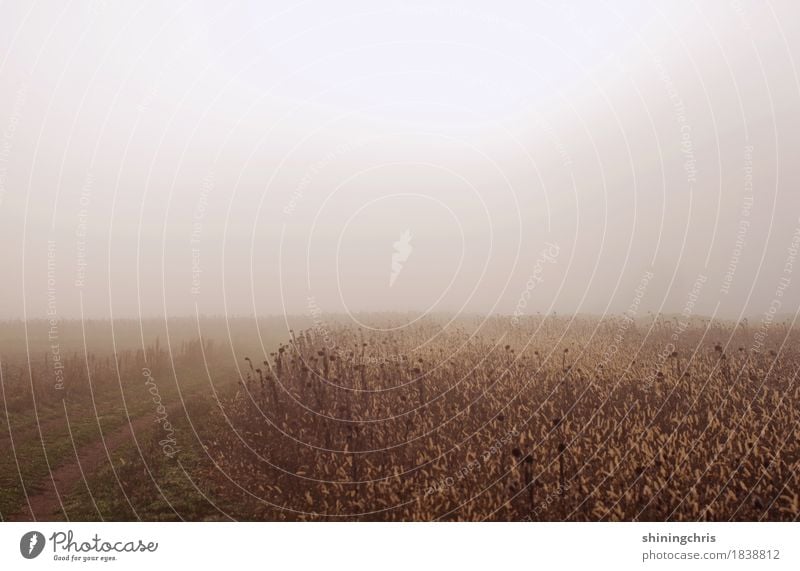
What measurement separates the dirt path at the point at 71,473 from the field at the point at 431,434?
3 centimetres

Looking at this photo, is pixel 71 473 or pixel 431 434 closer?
pixel 431 434

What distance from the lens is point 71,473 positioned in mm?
9305

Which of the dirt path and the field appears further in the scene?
the dirt path

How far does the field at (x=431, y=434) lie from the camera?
748cm

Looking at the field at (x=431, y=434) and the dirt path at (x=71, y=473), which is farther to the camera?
the dirt path at (x=71, y=473)

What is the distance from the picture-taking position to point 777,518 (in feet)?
24.4

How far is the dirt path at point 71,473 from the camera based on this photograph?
8.54 metres

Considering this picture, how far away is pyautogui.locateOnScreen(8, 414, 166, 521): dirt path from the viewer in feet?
28.0

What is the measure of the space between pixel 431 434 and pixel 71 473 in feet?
21.5

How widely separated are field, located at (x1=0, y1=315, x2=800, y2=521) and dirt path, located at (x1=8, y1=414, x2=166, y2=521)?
3 cm

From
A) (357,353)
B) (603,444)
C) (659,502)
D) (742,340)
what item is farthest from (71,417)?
(742,340)
